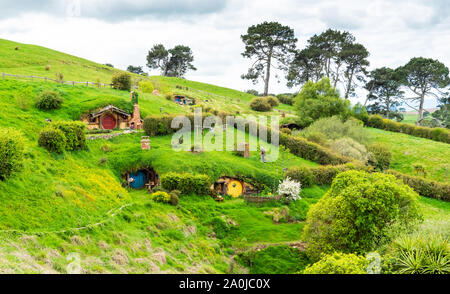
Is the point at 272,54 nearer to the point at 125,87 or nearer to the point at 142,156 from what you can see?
the point at 125,87

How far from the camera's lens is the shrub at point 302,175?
35.8 meters

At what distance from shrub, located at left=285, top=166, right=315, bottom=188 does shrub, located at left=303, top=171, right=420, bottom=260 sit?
39.8 feet

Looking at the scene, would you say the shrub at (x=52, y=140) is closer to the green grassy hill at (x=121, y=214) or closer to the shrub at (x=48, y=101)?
the green grassy hill at (x=121, y=214)

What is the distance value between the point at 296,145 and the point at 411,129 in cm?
3623

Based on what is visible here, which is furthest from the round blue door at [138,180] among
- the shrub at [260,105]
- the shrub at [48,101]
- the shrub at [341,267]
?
the shrub at [260,105]

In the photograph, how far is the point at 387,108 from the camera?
88.3m

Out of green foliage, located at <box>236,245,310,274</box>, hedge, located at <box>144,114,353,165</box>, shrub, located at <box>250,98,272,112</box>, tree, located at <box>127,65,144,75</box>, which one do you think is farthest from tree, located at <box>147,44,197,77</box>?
green foliage, located at <box>236,245,310,274</box>

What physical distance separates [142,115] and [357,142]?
33528 millimetres

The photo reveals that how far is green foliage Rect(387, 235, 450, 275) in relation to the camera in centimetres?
1326

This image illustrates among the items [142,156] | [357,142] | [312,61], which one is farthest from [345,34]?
[142,156]

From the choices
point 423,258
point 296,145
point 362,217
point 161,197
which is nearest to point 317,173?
point 296,145

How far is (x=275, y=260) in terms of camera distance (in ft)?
74.9

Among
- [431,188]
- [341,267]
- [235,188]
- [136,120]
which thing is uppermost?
[136,120]

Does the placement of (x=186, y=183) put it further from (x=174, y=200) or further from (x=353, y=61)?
(x=353, y=61)
